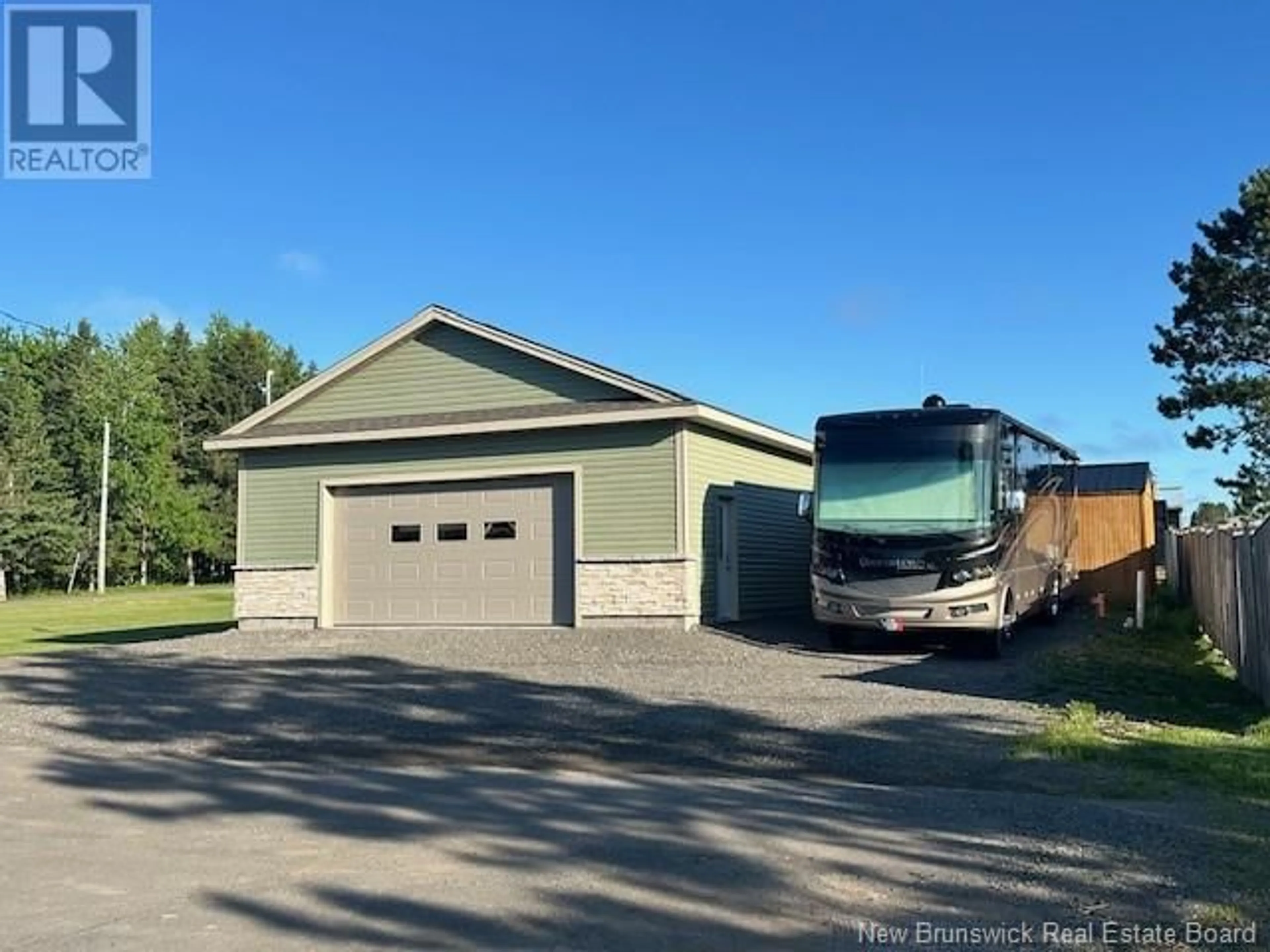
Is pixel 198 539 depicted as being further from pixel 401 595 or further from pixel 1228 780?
pixel 1228 780

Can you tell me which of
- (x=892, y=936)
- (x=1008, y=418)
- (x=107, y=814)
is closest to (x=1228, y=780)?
(x=892, y=936)

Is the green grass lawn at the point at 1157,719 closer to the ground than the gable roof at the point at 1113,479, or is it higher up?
closer to the ground

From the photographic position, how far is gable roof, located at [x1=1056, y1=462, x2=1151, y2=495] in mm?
29375

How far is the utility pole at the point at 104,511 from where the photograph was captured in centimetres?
5818

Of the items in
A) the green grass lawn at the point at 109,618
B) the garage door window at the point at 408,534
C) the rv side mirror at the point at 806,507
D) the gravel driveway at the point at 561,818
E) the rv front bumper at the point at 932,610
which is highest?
the rv side mirror at the point at 806,507

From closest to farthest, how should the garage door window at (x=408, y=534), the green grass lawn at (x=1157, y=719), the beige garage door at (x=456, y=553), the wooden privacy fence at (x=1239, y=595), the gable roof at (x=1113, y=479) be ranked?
the green grass lawn at (x=1157, y=719), the wooden privacy fence at (x=1239, y=595), the beige garage door at (x=456, y=553), the garage door window at (x=408, y=534), the gable roof at (x=1113, y=479)

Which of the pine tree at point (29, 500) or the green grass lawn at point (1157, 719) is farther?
the pine tree at point (29, 500)

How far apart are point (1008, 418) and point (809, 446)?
7469 mm

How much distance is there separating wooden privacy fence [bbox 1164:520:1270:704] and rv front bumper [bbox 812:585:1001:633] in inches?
111

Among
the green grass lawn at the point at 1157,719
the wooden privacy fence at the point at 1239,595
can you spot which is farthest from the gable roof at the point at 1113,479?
the green grass lawn at the point at 1157,719

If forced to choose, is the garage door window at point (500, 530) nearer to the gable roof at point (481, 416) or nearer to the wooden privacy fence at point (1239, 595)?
the gable roof at point (481, 416)

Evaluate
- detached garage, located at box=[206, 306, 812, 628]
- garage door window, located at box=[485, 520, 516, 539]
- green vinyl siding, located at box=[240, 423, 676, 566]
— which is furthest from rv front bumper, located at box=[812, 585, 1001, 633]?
garage door window, located at box=[485, 520, 516, 539]

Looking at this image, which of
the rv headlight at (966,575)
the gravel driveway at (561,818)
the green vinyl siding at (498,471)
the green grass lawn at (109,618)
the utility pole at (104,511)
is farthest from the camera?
the utility pole at (104,511)

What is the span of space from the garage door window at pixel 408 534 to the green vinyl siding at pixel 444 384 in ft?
6.84
